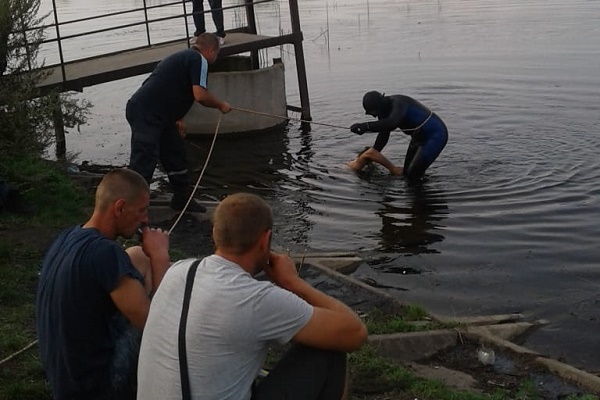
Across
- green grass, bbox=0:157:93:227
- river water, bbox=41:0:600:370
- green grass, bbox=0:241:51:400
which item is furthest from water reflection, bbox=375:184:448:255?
green grass, bbox=0:241:51:400

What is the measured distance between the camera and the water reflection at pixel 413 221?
31.1 ft

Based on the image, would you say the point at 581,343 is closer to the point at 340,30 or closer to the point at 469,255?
the point at 469,255

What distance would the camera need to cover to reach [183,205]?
32.8ft

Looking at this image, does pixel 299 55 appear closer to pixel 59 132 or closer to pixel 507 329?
pixel 59 132

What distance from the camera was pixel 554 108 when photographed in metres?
16.7

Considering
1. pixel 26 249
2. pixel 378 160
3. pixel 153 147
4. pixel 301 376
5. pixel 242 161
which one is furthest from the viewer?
pixel 242 161

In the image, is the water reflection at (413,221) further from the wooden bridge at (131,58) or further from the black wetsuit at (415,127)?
the wooden bridge at (131,58)

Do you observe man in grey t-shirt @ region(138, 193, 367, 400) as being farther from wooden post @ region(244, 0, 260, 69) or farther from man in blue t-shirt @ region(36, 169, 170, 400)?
wooden post @ region(244, 0, 260, 69)

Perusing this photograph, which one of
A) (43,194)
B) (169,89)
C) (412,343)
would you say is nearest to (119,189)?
(412,343)

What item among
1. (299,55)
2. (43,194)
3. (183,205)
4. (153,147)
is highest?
(299,55)

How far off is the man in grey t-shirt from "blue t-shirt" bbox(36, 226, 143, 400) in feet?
1.31

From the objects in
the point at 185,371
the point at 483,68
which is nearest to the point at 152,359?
the point at 185,371

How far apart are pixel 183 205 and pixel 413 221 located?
2887 mm

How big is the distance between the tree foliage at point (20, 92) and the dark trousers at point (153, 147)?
124 cm
